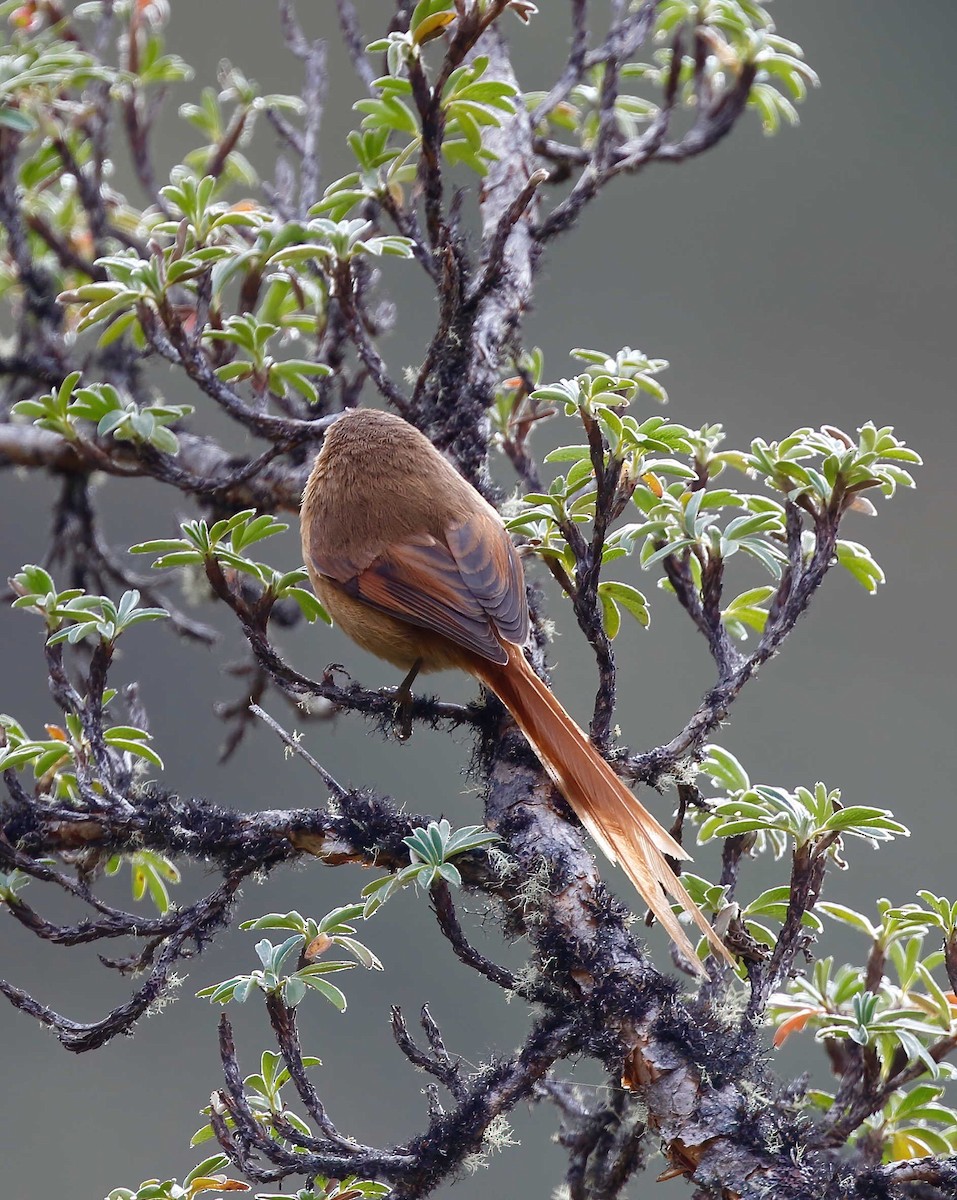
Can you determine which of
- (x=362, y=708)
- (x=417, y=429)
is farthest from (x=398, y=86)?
(x=362, y=708)

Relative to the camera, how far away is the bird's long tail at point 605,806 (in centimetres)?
117

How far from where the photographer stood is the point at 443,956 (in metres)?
2.80

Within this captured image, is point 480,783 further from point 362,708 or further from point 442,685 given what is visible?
point 442,685

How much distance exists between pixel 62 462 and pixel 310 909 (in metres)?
1.41

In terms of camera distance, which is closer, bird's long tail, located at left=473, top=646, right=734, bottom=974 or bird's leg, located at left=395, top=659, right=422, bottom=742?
bird's long tail, located at left=473, top=646, right=734, bottom=974

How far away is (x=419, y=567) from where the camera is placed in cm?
154

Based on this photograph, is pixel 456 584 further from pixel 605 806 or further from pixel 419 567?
pixel 605 806

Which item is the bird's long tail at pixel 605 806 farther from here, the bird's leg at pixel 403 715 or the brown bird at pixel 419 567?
the bird's leg at pixel 403 715

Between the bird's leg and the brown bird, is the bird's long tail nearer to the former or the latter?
the brown bird

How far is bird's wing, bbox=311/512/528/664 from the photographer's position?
1399 mm

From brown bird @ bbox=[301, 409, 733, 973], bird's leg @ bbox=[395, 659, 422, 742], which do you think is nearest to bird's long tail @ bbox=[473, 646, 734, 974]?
brown bird @ bbox=[301, 409, 733, 973]

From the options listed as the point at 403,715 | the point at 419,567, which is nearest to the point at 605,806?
the point at 403,715

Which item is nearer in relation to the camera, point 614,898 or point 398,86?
point 614,898

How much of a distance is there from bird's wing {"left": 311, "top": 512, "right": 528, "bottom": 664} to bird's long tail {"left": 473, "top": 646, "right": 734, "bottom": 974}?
0.29 ft
